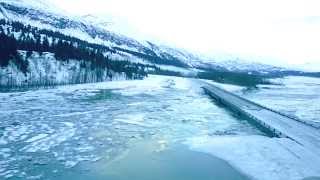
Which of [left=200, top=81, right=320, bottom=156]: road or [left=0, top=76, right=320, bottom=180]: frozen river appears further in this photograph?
[left=200, top=81, right=320, bottom=156]: road

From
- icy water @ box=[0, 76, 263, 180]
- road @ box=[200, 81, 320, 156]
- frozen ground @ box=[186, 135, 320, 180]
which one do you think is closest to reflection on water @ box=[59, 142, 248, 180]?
icy water @ box=[0, 76, 263, 180]

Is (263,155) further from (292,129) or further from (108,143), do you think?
(292,129)

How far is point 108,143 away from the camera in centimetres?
3316

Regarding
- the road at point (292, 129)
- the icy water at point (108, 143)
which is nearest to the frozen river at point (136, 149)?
the icy water at point (108, 143)

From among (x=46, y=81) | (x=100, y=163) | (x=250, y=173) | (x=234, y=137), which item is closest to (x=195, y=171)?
(x=250, y=173)

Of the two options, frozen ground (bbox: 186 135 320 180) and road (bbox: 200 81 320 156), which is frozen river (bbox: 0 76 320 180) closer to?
frozen ground (bbox: 186 135 320 180)

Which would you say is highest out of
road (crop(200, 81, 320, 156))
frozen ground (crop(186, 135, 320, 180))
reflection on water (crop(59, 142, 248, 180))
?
road (crop(200, 81, 320, 156))

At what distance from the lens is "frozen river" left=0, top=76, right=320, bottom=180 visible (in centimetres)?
2502

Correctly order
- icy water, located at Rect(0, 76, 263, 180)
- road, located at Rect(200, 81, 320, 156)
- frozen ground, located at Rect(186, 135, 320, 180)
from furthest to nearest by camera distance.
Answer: road, located at Rect(200, 81, 320, 156)
frozen ground, located at Rect(186, 135, 320, 180)
icy water, located at Rect(0, 76, 263, 180)

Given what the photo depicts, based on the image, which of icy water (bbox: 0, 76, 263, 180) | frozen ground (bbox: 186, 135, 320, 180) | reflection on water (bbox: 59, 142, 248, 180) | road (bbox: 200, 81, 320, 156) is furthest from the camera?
road (bbox: 200, 81, 320, 156)

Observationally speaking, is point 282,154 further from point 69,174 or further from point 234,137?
point 69,174

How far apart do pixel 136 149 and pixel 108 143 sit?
2.85m

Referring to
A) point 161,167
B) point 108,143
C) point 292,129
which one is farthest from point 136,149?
point 292,129

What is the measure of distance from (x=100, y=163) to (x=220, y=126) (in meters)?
20.8
